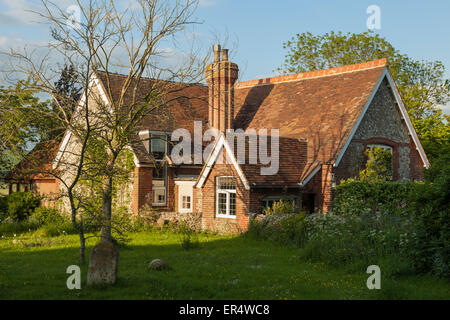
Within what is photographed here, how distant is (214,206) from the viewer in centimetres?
2095

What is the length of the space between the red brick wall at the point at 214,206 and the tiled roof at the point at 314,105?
3.38 meters

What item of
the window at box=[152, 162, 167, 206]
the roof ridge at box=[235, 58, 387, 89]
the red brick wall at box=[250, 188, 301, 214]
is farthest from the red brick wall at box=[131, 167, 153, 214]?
the roof ridge at box=[235, 58, 387, 89]

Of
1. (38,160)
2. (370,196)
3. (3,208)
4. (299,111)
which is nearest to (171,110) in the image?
(299,111)

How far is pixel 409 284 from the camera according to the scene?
984 centimetres

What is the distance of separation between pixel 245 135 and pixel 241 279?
10793mm

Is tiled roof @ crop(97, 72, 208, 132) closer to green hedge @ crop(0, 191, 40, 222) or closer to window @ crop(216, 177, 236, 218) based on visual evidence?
window @ crop(216, 177, 236, 218)

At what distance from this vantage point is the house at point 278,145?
20312 millimetres

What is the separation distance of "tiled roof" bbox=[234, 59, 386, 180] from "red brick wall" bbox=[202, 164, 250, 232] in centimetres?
338

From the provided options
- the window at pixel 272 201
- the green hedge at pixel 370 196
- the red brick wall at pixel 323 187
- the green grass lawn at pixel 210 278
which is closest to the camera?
the green grass lawn at pixel 210 278

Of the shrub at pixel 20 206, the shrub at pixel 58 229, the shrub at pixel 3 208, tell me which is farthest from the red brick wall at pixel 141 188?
the shrub at pixel 3 208

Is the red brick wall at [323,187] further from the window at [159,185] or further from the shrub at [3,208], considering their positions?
the shrub at [3,208]

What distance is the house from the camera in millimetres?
20312
